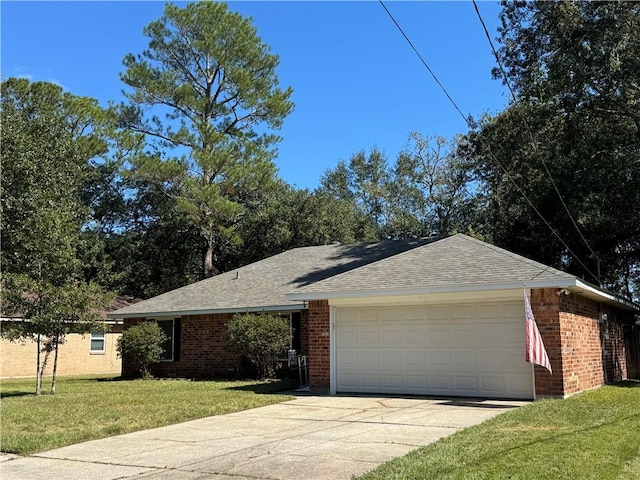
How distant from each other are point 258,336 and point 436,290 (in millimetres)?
6025

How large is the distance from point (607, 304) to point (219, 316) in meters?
11.7

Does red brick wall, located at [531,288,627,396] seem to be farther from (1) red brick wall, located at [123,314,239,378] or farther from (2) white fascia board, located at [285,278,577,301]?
(1) red brick wall, located at [123,314,239,378]

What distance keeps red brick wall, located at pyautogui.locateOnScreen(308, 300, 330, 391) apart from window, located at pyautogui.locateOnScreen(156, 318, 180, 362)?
717cm

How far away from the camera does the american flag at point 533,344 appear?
11109 mm

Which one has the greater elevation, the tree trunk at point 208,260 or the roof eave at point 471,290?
the tree trunk at point 208,260

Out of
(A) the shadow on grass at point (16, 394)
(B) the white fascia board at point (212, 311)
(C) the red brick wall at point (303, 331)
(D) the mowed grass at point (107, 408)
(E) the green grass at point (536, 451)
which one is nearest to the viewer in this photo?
(E) the green grass at point (536, 451)

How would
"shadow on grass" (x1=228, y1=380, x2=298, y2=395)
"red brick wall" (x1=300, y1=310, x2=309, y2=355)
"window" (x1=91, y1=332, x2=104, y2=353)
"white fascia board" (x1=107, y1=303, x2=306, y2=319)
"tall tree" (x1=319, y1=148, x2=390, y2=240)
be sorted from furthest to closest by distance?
"tall tree" (x1=319, y1=148, x2=390, y2=240)
"window" (x1=91, y1=332, x2=104, y2=353)
"red brick wall" (x1=300, y1=310, x2=309, y2=355)
"white fascia board" (x1=107, y1=303, x2=306, y2=319)
"shadow on grass" (x1=228, y1=380, x2=298, y2=395)

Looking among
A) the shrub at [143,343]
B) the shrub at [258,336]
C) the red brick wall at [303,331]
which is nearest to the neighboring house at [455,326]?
the red brick wall at [303,331]

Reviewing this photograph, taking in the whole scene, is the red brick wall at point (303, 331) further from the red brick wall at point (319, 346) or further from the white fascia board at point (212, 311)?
the red brick wall at point (319, 346)

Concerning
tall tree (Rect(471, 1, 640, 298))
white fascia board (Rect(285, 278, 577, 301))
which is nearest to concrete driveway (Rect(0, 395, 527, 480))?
white fascia board (Rect(285, 278, 577, 301))

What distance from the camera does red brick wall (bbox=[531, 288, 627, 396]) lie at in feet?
39.0

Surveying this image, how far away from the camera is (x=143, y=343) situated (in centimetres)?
1916

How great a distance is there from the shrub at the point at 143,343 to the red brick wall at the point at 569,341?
12.2 meters

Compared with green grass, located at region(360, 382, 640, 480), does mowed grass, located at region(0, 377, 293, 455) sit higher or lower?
lower
